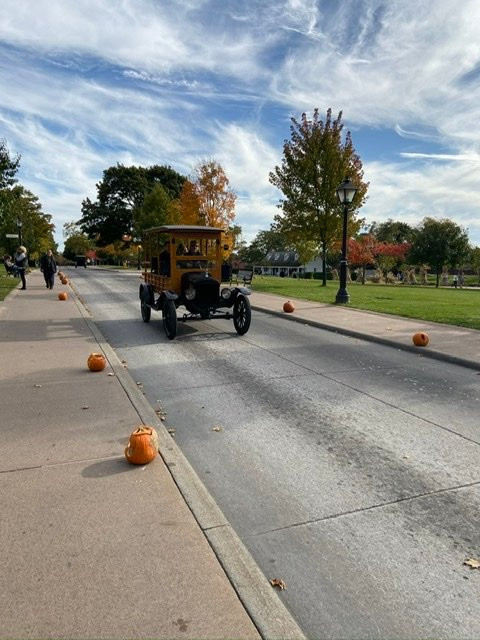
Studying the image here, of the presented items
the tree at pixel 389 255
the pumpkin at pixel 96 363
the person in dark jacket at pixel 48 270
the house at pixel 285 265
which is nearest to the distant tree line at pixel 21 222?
the person in dark jacket at pixel 48 270

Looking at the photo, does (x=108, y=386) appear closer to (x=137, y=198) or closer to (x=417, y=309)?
(x=417, y=309)

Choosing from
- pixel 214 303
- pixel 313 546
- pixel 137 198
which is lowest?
pixel 313 546

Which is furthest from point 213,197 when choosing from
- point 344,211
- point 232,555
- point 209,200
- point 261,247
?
point 261,247

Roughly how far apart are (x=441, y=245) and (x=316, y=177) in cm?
3523

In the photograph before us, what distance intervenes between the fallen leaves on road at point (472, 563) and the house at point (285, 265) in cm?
9801

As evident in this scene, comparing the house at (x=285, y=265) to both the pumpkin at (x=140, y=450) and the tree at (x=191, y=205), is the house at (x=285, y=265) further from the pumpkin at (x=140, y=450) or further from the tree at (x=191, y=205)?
the pumpkin at (x=140, y=450)

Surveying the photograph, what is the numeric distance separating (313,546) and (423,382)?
4595mm

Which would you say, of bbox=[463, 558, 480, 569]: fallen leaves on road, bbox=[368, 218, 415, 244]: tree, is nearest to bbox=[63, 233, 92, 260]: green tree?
bbox=[368, 218, 415, 244]: tree

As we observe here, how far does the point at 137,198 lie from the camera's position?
70562 millimetres

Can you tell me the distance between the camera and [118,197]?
2837 inches

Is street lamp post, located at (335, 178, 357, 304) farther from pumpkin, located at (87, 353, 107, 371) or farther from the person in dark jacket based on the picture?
the person in dark jacket

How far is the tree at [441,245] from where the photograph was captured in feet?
180

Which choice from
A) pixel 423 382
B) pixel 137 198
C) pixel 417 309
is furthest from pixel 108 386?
pixel 137 198

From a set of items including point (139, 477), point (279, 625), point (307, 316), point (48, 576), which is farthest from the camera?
point (307, 316)
